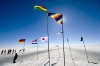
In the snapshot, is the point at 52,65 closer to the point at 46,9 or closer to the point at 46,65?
the point at 46,65

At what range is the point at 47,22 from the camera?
17.6 meters

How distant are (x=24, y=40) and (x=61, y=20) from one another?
16.4 meters

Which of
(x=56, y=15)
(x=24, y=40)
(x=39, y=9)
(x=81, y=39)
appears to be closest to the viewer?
(x=56, y=15)

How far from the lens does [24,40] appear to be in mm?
29469

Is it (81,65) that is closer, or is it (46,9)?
(46,9)

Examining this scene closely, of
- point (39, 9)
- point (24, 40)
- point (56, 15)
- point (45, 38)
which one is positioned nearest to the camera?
point (56, 15)

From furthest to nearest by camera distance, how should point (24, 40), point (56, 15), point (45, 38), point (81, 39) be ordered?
point (24, 40), point (81, 39), point (45, 38), point (56, 15)

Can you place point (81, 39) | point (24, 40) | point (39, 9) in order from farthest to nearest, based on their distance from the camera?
point (24, 40)
point (81, 39)
point (39, 9)

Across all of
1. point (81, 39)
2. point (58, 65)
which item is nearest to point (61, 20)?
point (58, 65)

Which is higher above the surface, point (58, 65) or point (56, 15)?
point (56, 15)

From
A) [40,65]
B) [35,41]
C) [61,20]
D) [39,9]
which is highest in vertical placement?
[39,9]

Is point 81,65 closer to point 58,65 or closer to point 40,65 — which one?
point 58,65

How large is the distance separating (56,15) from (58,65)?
28.4 feet

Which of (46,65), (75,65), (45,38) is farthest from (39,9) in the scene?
(75,65)
